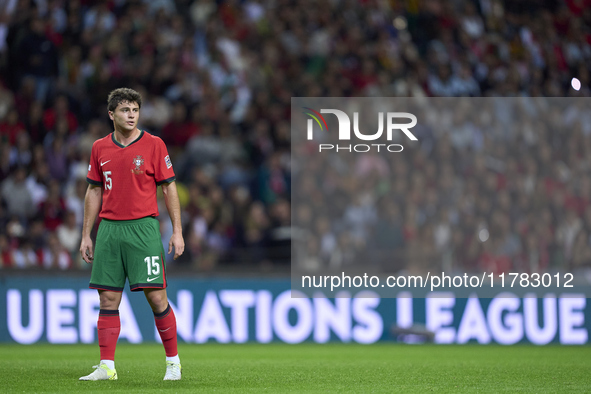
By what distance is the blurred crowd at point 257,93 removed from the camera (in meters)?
10.8

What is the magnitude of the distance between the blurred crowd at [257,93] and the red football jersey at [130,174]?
4722mm

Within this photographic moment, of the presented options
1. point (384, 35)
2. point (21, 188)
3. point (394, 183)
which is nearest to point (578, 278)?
point (394, 183)

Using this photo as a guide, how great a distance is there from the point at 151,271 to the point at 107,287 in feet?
1.01

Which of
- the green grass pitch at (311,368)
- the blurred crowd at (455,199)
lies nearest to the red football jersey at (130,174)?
the green grass pitch at (311,368)

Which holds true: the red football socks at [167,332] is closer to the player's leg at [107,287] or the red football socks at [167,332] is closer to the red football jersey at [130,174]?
the player's leg at [107,287]

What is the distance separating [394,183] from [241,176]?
2215 millimetres

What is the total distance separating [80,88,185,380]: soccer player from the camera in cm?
561

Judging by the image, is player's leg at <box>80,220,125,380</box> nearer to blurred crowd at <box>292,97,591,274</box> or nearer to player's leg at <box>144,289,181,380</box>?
player's leg at <box>144,289,181,380</box>

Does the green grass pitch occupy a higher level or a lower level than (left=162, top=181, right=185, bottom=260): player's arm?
lower

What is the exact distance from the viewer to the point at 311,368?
695cm

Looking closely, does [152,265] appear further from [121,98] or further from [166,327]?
[121,98]

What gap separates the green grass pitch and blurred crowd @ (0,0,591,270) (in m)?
1.51

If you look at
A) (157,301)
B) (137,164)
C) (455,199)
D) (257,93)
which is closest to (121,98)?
(137,164)

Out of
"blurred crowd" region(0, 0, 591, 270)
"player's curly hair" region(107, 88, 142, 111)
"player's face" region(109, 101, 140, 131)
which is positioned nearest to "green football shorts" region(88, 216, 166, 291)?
"player's face" region(109, 101, 140, 131)
